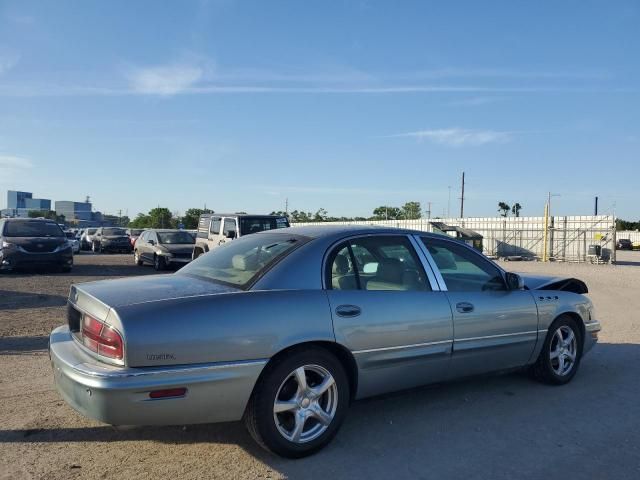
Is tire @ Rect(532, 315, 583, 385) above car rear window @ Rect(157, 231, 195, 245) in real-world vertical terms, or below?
below

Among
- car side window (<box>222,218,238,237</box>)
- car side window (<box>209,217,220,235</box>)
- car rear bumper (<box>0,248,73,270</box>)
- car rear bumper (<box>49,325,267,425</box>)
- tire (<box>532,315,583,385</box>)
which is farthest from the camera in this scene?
car side window (<box>209,217,220,235</box>)

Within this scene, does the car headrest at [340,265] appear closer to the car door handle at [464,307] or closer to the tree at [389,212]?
the car door handle at [464,307]

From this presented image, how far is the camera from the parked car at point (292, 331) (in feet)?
10.5

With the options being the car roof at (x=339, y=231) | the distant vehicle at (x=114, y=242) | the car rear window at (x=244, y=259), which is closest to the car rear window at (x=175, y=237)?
the distant vehicle at (x=114, y=242)

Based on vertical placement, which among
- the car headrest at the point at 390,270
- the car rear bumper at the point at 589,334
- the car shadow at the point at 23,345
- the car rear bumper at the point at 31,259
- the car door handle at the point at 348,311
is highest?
the car headrest at the point at 390,270

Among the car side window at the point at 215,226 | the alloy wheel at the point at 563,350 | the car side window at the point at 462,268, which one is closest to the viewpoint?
the car side window at the point at 462,268

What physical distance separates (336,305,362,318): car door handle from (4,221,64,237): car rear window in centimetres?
1482

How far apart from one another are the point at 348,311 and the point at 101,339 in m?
1.64

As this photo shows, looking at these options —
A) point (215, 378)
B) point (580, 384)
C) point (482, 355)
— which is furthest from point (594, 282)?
point (215, 378)

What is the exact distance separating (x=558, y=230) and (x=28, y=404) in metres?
32.1

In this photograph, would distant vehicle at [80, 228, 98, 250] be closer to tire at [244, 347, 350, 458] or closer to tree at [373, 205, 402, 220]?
tire at [244, 347, 350, 458]

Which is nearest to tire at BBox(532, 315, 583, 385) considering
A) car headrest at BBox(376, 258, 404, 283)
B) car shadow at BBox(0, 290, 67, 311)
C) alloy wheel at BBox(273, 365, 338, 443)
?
car headrest at BBox(376, 258, 404, 283)

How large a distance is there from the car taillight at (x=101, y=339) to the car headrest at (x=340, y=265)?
1569 mm

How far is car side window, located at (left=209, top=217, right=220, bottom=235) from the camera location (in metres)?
17.1
